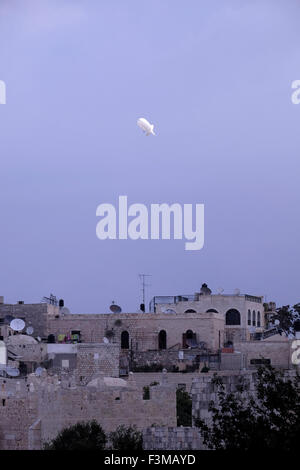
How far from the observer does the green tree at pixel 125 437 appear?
41.4 m

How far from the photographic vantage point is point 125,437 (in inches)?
1708

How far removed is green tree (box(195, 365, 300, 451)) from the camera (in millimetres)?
28797

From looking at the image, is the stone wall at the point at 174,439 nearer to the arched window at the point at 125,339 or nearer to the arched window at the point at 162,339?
the arched window at the point at 125,339

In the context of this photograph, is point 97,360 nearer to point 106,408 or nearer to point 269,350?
point 269,350

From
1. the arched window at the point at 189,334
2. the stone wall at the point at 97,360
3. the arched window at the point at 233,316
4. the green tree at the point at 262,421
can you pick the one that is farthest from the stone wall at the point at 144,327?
the green tree at the point at 262,421

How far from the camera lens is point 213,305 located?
9300 centimetres

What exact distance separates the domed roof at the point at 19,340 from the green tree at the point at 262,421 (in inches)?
2073

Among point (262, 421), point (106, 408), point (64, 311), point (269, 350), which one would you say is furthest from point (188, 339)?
point (262, 421)

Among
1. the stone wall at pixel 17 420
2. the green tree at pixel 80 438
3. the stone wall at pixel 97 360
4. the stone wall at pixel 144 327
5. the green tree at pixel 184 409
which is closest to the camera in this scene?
the green tree at pixel 80 438

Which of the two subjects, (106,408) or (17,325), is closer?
(106,408)

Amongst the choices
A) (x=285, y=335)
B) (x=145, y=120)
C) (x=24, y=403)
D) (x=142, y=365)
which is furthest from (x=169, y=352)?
(x=24, y=403)

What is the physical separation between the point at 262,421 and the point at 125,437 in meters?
14.2

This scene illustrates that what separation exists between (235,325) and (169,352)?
8.97 m
